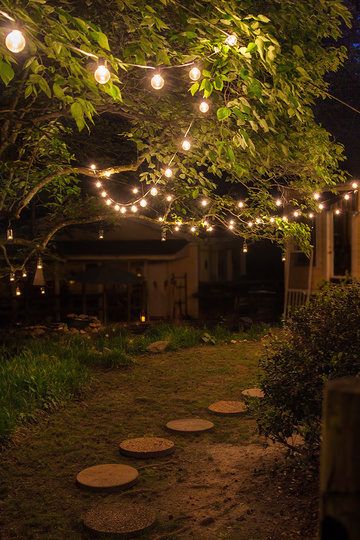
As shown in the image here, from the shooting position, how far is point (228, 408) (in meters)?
7.98

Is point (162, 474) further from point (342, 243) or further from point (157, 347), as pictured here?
point (342, 243)

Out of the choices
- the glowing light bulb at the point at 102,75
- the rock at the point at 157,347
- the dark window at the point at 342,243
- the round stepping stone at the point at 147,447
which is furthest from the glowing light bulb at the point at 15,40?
the dark window at the point at 342,243

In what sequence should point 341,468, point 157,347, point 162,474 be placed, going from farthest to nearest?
point 157,347, point 162,474, point 341,468

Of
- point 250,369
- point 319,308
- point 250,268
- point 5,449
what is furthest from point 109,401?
point 250,268

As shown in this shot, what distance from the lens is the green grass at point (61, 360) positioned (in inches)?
303

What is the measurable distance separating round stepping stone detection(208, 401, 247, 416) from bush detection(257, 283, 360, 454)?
2404 mm

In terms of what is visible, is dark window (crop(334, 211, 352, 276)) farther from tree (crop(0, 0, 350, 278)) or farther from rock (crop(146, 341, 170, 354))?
rock (crop(146, 341, 170, 354))

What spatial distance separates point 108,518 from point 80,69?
3708mm

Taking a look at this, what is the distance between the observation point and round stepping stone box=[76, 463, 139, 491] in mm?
5188

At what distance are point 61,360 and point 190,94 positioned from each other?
5286mm

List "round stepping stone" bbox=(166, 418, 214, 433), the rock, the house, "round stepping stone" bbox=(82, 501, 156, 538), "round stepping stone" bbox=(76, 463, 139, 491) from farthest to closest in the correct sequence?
the house, the rock, "round stepping stone" bbox=(166, 418, 214, 433), "round stepping stone" bbox=(76, 463, 139, 491), "round stepping stone" bbox=(82, 501, 156, 538)

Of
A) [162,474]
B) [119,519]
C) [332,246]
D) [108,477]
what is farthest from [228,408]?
[332,246]

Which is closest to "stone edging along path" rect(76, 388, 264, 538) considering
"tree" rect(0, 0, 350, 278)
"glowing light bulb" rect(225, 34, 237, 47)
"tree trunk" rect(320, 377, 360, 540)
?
"tree trunk" rect(320, 377, 360, 540)

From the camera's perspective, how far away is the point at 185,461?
238 inches
